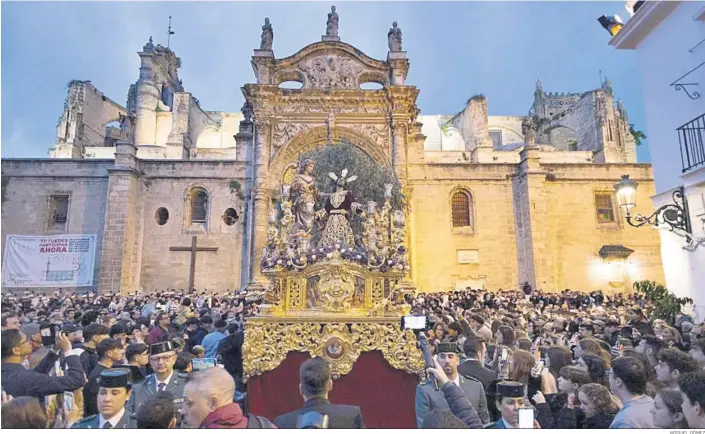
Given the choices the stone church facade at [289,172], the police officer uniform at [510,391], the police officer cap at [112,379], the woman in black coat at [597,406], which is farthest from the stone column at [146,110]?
the woman in black coat at [597,406]

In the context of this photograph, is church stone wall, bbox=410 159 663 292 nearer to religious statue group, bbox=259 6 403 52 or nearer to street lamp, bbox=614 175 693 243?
religious statue group, bbox=259 6 403 52

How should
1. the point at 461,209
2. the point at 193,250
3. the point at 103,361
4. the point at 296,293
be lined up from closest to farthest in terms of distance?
the point at 103,361
the point at 296,293
the point at 193,250
the point at 461,209

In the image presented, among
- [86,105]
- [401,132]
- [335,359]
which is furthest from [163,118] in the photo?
[335,359]

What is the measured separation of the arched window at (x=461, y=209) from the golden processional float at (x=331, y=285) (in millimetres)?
14444

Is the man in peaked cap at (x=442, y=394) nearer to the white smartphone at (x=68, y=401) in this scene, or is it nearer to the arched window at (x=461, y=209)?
the white smartphone at (x=68, y=401)

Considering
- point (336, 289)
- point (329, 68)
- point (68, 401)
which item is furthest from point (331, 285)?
point (329, 68)

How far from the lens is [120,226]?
2069 cm

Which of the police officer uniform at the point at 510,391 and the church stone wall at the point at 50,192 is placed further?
the church stone wall at the point at 50,192

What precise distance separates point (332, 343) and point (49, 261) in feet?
65.1

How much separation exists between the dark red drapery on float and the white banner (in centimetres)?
1783

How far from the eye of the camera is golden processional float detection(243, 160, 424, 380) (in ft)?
20.5

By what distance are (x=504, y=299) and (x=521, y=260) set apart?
504cm

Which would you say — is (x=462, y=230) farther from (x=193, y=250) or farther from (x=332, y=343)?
(x=332, y=343)

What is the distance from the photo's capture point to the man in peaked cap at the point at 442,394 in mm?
4043
